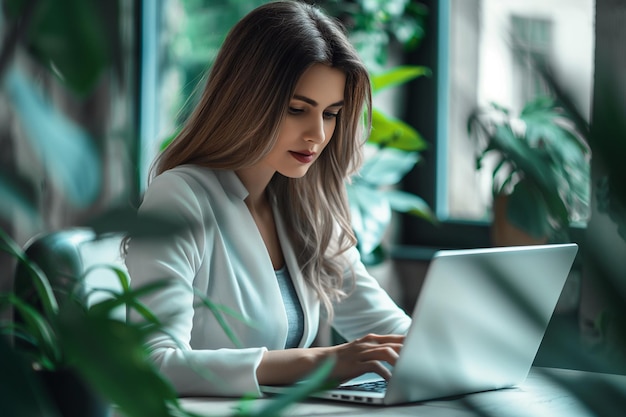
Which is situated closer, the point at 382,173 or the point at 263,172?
the point at 263,172

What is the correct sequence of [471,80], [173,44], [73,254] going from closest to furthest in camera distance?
[73,254]
[471,80]
[173,44]

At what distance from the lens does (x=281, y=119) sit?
161cm

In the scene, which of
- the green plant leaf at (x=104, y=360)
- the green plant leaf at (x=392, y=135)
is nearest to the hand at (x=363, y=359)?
the green plant leaf at (x=104, y=360)

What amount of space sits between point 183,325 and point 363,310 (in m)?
0.53

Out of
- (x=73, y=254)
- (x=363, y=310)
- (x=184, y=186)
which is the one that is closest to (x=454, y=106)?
(x=363, y=310)

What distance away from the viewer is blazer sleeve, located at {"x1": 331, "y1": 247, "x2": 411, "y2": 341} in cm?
182

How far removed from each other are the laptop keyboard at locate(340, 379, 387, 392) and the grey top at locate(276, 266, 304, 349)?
0.41 m

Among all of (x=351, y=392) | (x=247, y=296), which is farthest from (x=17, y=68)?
(x=247, y=296)

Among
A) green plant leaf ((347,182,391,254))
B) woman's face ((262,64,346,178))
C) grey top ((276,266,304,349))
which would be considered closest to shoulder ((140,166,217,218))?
woman's face ((262,64,346,178))

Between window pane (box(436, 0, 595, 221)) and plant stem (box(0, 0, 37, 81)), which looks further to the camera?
window pane (box(436, 0, 595, 221))

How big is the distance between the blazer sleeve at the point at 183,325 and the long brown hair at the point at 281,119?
130 millimetres

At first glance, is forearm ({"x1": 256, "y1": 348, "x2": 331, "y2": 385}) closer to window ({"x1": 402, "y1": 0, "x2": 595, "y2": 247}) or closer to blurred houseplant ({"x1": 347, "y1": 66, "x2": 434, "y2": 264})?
blurred houseplant ({"x1": 347, "y1": 66, "x2": 434, "y2": 264})

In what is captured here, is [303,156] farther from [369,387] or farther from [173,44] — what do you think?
[173,44]

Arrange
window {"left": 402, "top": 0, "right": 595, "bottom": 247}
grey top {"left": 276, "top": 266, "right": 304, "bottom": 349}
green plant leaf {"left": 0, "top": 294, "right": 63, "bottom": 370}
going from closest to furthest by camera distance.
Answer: green plant leaf {"left": 0, "top": 294, "right": 63, "bottom": 370}, grey top {"left": 276, "top": 266, "right": 304, "bottom": 349}, window {"left": 402, "top": 0, "right": 595, "bottom": 247}
